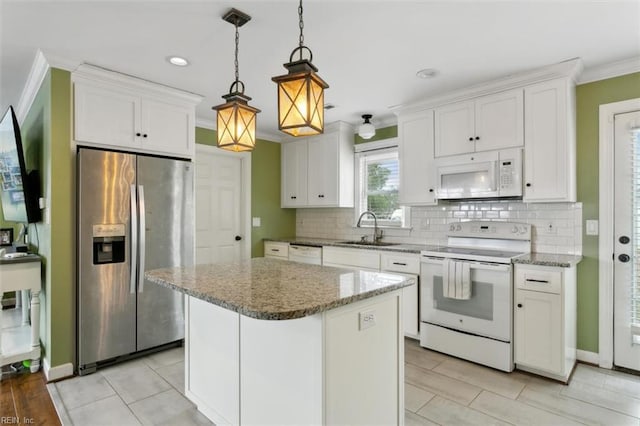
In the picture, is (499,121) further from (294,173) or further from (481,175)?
(294,173)

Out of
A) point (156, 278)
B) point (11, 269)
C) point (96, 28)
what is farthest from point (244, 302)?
point (11, 269)

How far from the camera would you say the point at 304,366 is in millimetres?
1537

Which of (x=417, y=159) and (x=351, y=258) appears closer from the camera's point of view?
(x=417, y=159)

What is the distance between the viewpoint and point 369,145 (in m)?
4.54

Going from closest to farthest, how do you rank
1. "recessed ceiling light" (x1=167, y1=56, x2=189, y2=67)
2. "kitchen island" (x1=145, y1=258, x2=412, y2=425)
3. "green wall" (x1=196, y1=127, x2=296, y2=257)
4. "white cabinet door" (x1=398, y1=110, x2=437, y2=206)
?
"kitchen island" (x1=145, y1=258, x2=412, y2=425) → "recessed ceiling light" (x1=167, y1=56, x2=189, y2=67) → "white cabinet door" (x1=398, y1=110, x2=437, y2=206) → "green wall" (x1=196, y1=127, x2=296, y2=257)

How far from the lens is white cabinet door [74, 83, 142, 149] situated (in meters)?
2.83

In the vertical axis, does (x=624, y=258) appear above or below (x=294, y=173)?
below

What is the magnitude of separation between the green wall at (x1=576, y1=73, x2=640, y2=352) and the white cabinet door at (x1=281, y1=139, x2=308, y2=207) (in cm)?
309

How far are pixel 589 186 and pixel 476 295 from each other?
130cm

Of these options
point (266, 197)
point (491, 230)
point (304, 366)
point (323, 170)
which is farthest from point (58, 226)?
point (491, 230)

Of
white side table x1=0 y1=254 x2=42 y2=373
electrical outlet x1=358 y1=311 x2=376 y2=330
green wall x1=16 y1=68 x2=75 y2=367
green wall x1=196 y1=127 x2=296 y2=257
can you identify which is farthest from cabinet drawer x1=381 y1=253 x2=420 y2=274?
white side table x1=0 y1=254 x2=42 y2=373

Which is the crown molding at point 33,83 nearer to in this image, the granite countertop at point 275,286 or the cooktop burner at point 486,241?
the granite countertop at point 275,286

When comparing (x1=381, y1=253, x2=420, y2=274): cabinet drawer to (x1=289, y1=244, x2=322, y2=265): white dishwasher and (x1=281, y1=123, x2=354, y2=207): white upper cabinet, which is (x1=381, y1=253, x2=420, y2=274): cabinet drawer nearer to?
(x1=289, y1=244, x2=322, y2=265): white dishwasher

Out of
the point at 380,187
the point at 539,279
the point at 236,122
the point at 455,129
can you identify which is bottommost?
the point at 539,279
